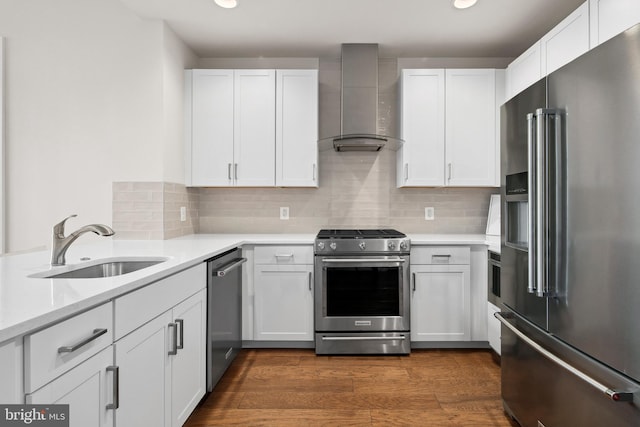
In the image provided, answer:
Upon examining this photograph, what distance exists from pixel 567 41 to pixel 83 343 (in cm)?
282

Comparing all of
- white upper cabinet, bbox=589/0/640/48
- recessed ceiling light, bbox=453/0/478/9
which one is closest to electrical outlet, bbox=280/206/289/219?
recessed ceiling light, bbox=453/0/478/9

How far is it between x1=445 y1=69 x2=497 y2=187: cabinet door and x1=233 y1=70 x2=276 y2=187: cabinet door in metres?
1.53

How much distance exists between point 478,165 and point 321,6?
1.81 metres

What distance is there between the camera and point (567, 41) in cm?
220

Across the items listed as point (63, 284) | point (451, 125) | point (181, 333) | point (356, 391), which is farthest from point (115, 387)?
point (451, 125)

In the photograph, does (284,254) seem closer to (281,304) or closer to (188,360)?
(281,304)

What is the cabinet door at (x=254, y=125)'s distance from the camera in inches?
125

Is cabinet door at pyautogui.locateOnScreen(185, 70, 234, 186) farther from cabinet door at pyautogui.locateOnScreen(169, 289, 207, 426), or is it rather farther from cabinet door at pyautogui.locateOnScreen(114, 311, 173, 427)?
cabinet door at pyautogui.locateOnScreen(114, 311, 173, 427)

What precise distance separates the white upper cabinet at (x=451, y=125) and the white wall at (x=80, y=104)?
202 cm

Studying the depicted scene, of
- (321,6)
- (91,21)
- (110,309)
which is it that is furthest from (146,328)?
(91,21)

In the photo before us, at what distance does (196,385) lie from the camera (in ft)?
6.45

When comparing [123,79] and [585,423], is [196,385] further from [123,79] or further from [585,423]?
[123,79]

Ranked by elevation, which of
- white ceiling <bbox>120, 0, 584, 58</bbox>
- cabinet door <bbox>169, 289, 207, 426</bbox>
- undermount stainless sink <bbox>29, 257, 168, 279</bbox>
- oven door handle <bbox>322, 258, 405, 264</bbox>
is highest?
white ceiling <bbox>120, 0, 584, 58</bbox>

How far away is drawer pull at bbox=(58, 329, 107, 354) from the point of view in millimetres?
968
